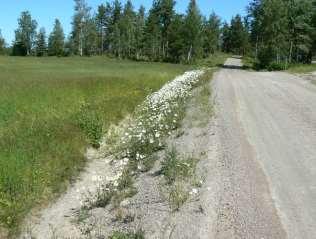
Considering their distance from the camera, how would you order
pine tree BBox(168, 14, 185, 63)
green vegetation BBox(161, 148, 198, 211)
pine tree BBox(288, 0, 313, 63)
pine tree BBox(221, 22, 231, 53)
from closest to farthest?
green vegetation BBox(161, 148, 198, 211)
pine tree BBox(288, 0, 313, 63)
pine tree BBox(168, 14, 185, 63)
pine tree BBox(221, 22, 231, 53)

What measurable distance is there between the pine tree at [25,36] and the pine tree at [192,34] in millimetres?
67708

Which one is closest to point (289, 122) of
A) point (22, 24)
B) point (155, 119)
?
point (155, 119)

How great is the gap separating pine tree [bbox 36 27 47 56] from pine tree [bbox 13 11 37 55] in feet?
7.79

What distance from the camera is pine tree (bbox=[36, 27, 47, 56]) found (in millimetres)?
151875

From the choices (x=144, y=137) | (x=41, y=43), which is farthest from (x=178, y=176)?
(x=41, y=43)

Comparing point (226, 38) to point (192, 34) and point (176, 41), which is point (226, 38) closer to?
point (176, 41)

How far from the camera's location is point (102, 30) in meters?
148

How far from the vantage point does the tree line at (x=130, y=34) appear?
10081cm

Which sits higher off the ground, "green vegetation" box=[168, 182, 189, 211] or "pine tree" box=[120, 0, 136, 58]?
"pine tree" box=[120, 0, 136, 58]

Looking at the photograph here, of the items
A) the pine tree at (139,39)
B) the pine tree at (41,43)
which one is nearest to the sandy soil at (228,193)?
the pine tree at (139,39)

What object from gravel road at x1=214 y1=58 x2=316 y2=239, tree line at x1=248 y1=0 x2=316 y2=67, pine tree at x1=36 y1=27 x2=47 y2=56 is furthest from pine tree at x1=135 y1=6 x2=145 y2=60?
gravel road at x1=214 y1=58 x2=316 y2=239

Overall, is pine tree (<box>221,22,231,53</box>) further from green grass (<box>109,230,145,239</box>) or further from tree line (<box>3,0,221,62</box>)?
green grass (<box>109,230,145,239</box>)

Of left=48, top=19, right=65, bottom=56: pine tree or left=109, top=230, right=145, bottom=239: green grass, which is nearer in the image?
left=109, top=230, right=145, bottom=239: green grass

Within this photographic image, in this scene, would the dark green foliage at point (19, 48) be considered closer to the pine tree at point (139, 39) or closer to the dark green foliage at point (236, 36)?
the pine tree at point (139, 39)
